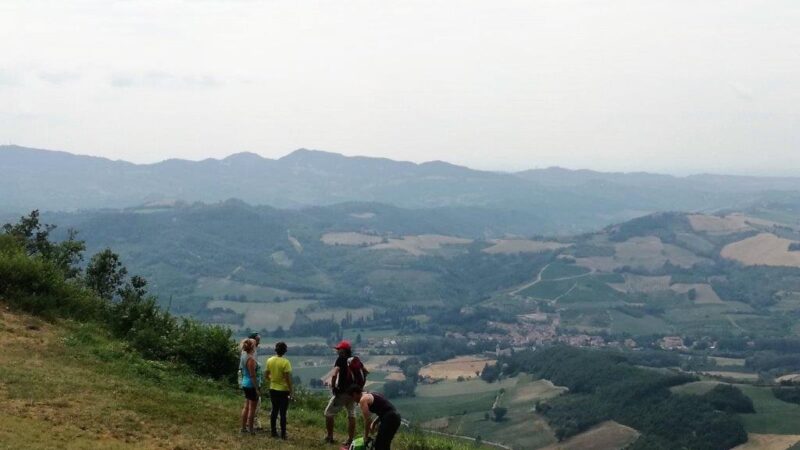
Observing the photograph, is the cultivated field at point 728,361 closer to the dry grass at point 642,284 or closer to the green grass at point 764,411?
the green grass at point 764,411

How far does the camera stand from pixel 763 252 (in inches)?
6870

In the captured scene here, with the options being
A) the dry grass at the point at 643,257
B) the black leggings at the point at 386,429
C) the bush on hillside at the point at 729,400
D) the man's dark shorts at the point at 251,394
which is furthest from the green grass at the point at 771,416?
the dry grass at the point at 643,257

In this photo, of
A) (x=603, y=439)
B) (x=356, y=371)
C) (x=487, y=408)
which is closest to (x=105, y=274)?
(x=356, y=371)

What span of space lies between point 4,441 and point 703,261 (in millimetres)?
184711

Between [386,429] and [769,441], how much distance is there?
52007 millimetres

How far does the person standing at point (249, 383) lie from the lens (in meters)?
14.2

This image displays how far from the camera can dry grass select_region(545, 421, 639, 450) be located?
56750mm

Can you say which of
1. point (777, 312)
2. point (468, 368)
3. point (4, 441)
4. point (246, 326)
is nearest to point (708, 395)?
point (468, 368)

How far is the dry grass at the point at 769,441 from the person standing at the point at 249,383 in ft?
158

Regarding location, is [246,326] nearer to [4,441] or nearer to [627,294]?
[627,294]

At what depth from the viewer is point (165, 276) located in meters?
160

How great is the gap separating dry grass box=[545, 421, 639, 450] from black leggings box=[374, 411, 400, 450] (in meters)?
48.8

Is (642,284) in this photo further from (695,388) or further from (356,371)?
(356,371)

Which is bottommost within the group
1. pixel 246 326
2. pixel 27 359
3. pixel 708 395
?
pixel 246 326
